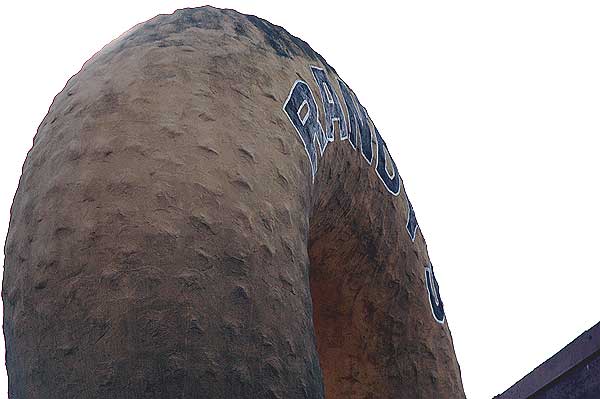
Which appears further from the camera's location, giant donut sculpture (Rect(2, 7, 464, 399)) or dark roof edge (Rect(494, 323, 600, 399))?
dark roof edge (Rect(494, 323, 600, 399))

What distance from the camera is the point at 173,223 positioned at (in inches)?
52.9

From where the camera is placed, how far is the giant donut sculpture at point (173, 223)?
1.26 m

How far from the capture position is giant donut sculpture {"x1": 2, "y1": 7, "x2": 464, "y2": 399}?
1264 mm

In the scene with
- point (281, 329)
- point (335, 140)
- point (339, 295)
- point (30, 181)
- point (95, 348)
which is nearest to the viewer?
point (95, 348)

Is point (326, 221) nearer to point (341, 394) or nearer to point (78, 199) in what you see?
point (341, 394)

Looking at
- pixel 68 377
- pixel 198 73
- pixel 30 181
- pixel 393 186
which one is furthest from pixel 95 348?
pixel 393 186

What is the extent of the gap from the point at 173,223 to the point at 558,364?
3.66 m

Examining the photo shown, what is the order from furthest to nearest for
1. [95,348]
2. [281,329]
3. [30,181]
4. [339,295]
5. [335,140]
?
[339,295]
[335,140]
[30,181]
[281,329]
[95,348]

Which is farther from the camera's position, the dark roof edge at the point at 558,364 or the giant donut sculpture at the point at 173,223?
the dark roof edge at the point at 558,364

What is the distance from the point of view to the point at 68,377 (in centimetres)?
126

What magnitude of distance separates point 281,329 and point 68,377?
13.9 inches

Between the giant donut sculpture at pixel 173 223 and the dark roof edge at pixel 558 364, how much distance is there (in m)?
2.65

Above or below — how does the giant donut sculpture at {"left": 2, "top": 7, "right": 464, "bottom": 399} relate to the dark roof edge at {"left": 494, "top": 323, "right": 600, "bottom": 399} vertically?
below

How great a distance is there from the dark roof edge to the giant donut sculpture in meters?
2.65
